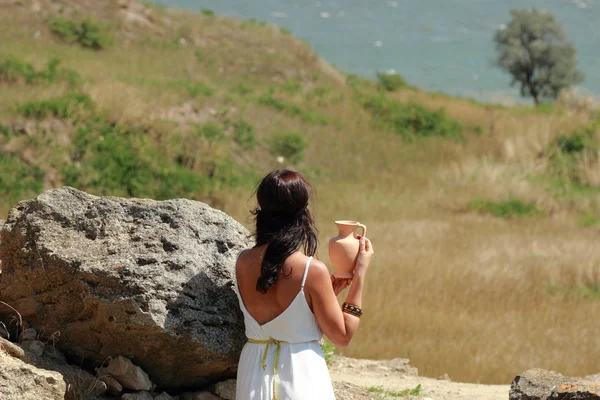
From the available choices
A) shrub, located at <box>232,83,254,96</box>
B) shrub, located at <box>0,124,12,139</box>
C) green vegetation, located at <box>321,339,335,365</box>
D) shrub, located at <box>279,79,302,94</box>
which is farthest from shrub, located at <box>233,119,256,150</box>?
green vegetation, located at <box>321,339,335,365</box>

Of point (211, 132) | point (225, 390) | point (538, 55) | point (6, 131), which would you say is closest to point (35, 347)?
A: point (225, 390)

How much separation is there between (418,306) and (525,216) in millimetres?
8141

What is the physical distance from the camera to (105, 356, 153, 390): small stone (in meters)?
4.55

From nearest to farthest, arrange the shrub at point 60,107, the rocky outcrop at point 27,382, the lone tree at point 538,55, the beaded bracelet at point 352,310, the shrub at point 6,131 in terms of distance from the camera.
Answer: the beaded bracelet at point 352,310
the rocky outcrop at point 27,382
the shrub at point 6,131
the shrub at point 60,107
the lone tree at point 538,55

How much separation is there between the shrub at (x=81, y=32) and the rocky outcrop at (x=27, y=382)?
2476cm

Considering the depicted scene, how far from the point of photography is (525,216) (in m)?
18.0

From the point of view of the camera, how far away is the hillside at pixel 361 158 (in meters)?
10.5

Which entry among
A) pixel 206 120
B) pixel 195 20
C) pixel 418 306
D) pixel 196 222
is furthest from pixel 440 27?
pixel 196 222

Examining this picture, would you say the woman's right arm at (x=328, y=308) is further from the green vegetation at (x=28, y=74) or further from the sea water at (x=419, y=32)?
the sea water at (x=419, y=32)

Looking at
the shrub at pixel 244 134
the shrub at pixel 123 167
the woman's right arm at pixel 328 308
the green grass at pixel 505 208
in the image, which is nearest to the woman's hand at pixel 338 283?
the woman's right arm at pixel 328 308

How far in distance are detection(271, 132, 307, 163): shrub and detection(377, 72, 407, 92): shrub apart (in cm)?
1086

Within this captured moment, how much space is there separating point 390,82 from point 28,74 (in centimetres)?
1703

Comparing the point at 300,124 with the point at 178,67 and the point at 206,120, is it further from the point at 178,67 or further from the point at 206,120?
the point at 178,67

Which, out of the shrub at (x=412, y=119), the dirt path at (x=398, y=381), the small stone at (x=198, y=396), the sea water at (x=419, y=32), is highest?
the sea water at (x=419, y=32)
